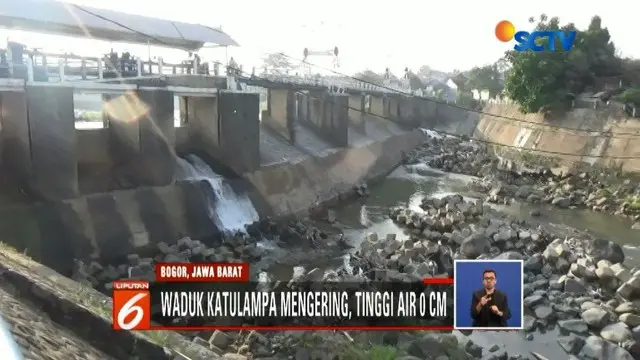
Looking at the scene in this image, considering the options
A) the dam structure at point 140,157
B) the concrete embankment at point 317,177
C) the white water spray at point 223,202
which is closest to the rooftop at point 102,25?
the dam structure at point 140,157

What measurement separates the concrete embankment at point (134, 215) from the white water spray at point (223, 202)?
345 millimetres

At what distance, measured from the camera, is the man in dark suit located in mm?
8547

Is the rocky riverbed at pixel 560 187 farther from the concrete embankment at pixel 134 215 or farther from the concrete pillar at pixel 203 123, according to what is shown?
the concrete pillar at pixel 203 123

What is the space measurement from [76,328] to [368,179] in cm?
2408

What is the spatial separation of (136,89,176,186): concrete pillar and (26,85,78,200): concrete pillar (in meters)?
2.76

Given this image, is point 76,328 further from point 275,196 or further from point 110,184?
point 275,196

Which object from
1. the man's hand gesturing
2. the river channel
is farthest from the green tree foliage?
the man's hand gesturing

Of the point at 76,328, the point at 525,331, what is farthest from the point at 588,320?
the point at 76,328

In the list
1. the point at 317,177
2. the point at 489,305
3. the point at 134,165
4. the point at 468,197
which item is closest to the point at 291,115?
the point at 317,177

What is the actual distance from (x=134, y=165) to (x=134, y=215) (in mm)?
2056

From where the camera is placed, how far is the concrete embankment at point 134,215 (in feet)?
39.9

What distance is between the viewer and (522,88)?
32969 mm

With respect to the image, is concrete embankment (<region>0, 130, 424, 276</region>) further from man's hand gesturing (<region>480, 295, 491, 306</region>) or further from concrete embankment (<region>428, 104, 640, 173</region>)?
concrete embankment (<region>428, 104, 640, 173</region>)

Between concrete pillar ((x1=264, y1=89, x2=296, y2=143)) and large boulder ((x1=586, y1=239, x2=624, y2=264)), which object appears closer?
large boulder ((x1=586, y1=239, x2=624, y2=264))
